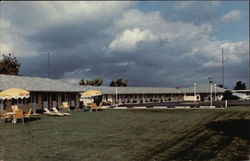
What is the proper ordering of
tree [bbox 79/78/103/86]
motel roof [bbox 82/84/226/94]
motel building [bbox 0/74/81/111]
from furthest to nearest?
tree [bbox 79/78/103/86] < motel roof [bbox 82/84/226/94] < motel building [bbox 0/74/81/111]

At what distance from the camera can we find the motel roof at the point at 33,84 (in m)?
31.0

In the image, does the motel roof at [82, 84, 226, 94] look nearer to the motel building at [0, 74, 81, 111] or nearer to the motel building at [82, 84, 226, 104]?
the motel building at [82, 84, 226, 104]

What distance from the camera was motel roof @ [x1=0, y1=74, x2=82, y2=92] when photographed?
102 feet

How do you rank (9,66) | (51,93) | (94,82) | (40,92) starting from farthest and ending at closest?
(94,82) → (9,66) → (51,93) → (40,92)

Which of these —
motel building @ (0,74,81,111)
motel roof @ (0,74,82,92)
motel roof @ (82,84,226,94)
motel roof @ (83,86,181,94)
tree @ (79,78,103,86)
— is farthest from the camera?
tree @ (79,78,103,86)

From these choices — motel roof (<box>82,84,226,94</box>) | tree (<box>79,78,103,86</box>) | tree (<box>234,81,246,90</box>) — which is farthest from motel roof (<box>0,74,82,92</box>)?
tree (<box>234,81,246,90</box>)

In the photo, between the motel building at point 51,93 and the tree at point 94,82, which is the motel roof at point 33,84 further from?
the tree at point 94,82

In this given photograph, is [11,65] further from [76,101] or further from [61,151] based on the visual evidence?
[61,151]

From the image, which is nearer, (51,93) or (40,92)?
(40,92)

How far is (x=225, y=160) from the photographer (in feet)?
27.7

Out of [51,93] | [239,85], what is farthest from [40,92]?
[239,85]

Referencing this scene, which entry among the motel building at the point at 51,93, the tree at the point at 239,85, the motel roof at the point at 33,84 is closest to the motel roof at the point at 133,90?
the motel building at the point at 51,93

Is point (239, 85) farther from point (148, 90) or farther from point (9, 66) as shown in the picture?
point (9, 66)

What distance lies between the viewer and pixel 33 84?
34031mm
